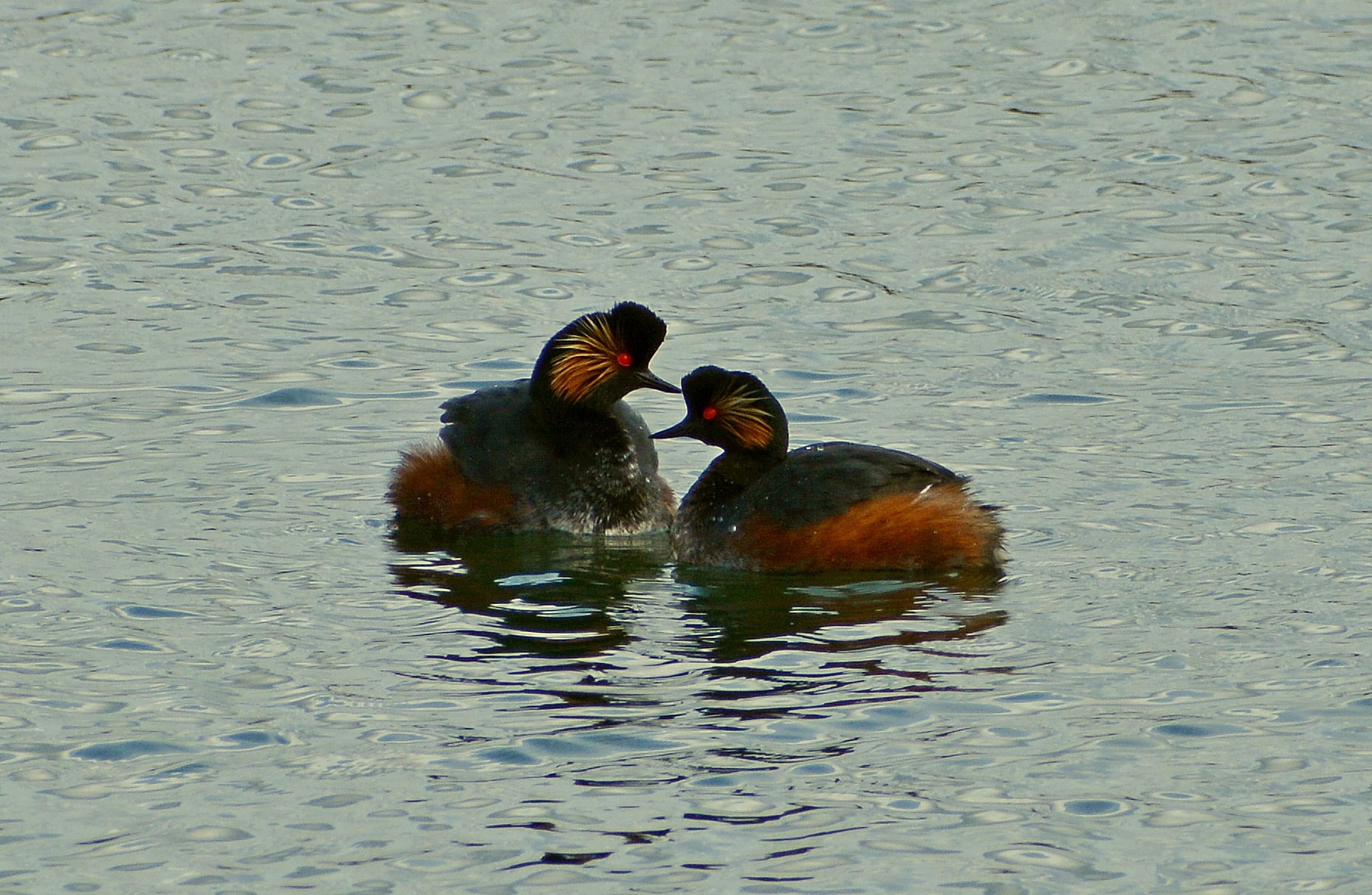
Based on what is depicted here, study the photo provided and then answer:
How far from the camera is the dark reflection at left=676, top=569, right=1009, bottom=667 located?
958 cm

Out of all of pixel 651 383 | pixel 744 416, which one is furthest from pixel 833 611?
pixel 651 383

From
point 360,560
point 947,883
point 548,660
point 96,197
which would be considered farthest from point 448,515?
point 96,197

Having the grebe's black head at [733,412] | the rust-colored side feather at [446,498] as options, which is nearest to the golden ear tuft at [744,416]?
the grebe's black head at [733,412]

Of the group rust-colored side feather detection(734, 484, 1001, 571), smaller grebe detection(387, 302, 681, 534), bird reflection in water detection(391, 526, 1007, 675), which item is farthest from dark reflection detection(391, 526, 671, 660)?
rust-colored side feather detection(734, 484, 1001, 571)

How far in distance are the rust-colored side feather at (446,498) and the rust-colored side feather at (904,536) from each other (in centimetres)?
185

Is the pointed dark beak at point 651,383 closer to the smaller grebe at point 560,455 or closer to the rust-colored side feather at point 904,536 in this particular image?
the smaller grebe at point 560,455

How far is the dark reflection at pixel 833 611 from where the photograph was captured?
377 inches

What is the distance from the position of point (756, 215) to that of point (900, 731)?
9.03 m

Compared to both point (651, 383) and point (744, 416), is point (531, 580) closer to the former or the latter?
point (744, 416)

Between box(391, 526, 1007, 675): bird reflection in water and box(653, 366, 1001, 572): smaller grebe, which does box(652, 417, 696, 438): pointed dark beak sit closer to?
box(653, 366, 1001, 572): smaller grebe

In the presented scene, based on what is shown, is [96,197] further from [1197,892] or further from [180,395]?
[1197,892]

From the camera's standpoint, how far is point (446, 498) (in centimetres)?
1178

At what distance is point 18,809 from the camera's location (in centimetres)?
768

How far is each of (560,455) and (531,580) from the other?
4.31 feet
